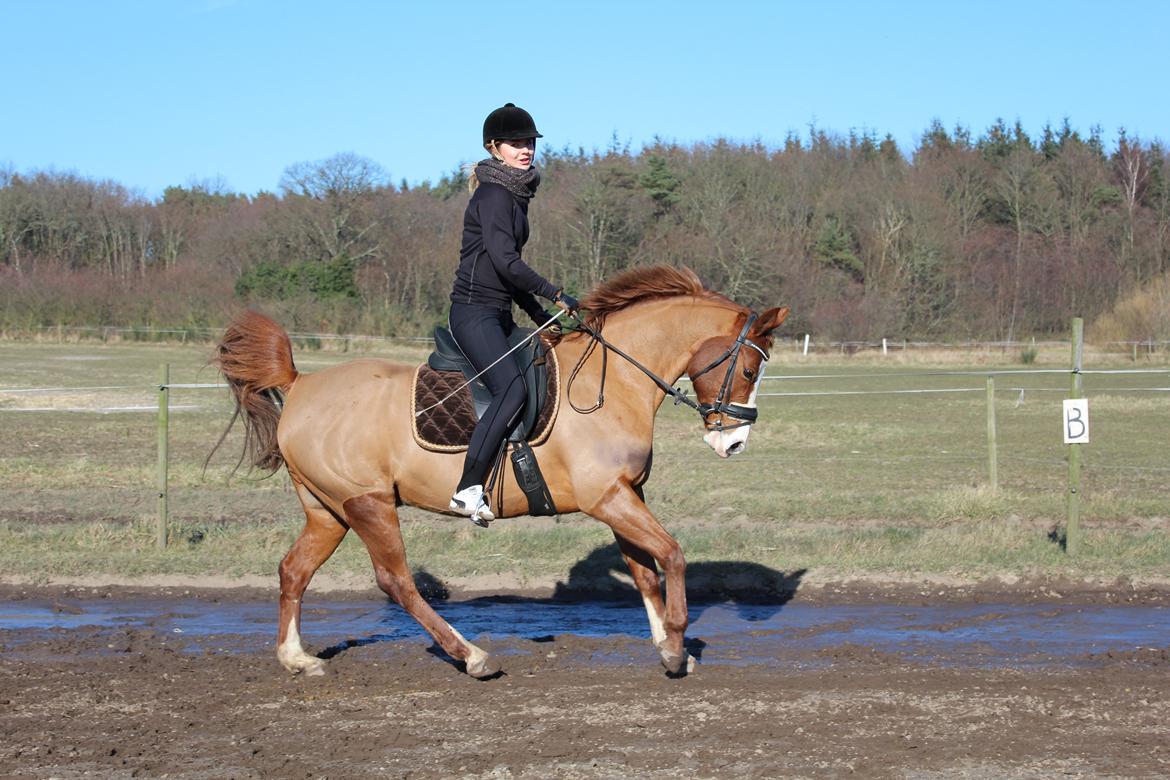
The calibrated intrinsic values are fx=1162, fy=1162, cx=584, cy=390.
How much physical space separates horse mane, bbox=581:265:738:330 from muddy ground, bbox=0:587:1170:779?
220 centimetres

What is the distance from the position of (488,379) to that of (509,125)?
150 cm

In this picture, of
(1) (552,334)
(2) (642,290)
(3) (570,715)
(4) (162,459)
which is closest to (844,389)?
(4) (162,459)

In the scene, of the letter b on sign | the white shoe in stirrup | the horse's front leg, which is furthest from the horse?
the letter b on sign

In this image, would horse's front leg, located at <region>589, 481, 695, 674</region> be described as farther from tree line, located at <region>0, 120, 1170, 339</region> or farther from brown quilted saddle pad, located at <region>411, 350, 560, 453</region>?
tree line, located at <region>0, 120, 1170, 339</region>

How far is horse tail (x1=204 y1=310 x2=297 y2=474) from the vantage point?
7613 millimetres

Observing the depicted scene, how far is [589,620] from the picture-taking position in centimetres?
877

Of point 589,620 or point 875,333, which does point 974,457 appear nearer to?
point 589,620

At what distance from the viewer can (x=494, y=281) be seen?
22.7ft

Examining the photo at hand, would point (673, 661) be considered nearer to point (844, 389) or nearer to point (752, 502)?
point (752, 502)

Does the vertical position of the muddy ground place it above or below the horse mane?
below

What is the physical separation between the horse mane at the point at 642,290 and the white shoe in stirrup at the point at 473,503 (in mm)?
1313

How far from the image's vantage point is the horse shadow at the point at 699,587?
31.0 feet

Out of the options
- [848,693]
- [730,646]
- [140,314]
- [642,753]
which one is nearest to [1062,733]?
[848,693]

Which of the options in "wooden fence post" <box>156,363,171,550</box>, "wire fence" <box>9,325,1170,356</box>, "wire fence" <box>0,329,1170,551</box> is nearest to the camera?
"wooden fence post" <box>156,363,171,550</box>
